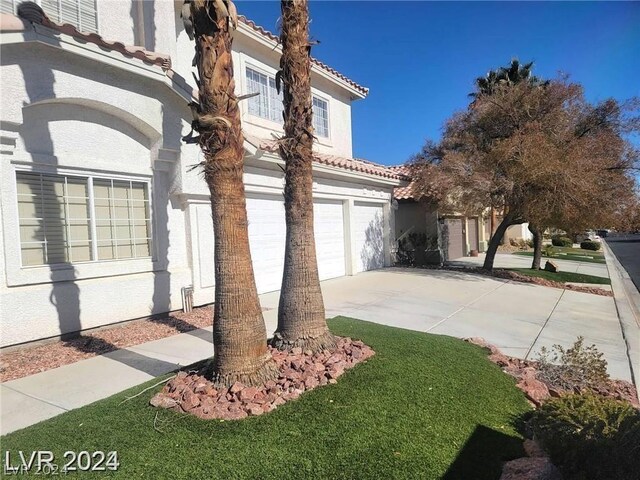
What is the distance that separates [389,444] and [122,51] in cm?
723

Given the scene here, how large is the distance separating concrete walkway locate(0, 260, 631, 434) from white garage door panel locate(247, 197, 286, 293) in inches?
18.7

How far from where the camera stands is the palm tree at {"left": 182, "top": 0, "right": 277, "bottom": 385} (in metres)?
4.06

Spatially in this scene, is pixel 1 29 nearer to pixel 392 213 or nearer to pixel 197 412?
pixel 197 412

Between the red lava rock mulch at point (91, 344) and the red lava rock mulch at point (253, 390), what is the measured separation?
242 cm

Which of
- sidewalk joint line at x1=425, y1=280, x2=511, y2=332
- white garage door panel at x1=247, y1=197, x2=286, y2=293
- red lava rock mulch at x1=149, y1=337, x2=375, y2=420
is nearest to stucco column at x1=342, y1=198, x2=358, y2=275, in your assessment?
white garage door panel at x1=247, y1=197, x2=286, y2=293

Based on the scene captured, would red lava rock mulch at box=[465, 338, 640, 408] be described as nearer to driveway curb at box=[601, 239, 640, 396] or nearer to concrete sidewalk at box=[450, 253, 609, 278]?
driveway curb at box=[601, 239, 640, 396]

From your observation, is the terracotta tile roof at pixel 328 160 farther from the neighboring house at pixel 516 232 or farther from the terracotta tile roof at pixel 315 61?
the neighboring house at pixel 516 232

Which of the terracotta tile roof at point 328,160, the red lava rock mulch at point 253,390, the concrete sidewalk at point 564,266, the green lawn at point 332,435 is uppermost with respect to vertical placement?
the terracotta tile roof at point 328,160

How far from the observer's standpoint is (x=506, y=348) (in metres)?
6.66

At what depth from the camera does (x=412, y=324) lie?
308 inches

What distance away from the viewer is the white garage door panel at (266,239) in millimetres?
10266

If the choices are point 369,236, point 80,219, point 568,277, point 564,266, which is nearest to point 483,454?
point 80,219

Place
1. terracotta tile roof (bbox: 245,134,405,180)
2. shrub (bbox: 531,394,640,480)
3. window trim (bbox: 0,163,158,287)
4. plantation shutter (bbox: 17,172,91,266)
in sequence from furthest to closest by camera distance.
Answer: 1. terracotta tile roof (bbox: 245,134,405,180)
2. plantation shutter (bbox: 17,172,91,266)
3. window trim (bbox: 0,163,158,287)
4. shrub (bbox: 531,394,640,480)

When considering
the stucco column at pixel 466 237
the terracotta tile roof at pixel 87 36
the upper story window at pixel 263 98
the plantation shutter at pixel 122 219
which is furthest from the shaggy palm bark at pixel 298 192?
the stucco column at pixel 466 237
